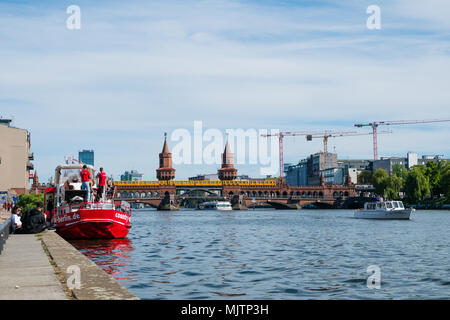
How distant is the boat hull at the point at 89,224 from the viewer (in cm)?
3716

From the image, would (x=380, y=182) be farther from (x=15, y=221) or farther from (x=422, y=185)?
(x=15, y=221)

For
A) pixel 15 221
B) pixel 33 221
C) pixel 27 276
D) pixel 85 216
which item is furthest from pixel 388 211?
pixel 27 276

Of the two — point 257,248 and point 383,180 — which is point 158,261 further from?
point 383,180

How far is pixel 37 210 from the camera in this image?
2966 centimetres

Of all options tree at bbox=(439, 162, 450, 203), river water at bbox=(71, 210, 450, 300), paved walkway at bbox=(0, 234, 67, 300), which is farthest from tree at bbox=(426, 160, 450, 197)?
paved walkway at bbox=(0, 234, 67, 300)

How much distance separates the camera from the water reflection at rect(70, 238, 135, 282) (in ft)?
74.1

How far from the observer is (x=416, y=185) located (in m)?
144

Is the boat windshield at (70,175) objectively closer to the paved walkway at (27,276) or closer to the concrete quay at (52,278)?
the paved walkway at (27,276)

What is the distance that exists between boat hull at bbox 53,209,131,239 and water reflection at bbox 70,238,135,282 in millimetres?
583

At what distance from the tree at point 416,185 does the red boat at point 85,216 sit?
115653mm

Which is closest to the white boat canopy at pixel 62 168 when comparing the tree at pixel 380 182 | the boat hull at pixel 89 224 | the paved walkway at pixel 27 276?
the boat hull at pixel 89 224

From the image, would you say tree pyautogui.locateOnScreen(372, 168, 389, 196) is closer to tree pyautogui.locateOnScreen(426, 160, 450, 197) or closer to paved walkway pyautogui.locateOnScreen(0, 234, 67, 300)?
tree pyautogui.locateOnScreen(426, 160, 450, 197)

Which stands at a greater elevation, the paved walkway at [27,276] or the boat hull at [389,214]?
the paved walkway at [27,276]
